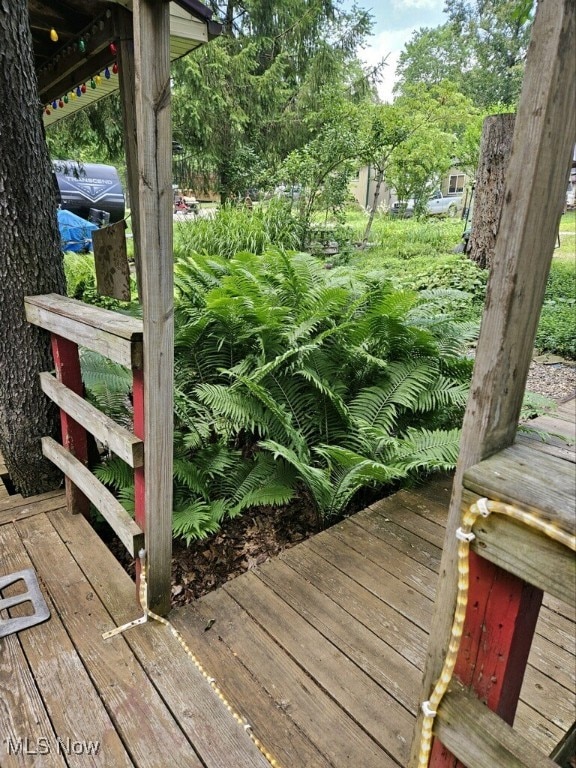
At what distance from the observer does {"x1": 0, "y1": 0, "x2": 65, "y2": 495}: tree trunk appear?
6.24 feet

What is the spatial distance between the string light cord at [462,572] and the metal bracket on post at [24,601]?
131 centimetres

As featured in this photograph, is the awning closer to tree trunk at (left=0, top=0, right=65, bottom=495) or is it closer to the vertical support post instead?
tree trunk at (left=0, top=0, right=65, bottom=495)

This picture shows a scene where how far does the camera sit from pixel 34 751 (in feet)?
4.11

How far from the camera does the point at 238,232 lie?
6793 mm

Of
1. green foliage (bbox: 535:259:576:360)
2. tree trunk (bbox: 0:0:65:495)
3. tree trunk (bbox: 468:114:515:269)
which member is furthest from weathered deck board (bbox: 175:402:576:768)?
tree trunk (bbox: 468:114:515:269)

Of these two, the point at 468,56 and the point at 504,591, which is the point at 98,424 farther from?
the point at 468,56

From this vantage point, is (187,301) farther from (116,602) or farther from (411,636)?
(411,636)

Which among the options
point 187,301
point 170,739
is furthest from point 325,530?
point 187,301

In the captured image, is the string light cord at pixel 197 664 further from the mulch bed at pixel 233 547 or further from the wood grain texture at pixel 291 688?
the mulch bed at pixel 233 547

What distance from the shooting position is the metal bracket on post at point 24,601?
162 cm

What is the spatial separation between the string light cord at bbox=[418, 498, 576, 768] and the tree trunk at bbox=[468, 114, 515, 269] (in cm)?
585

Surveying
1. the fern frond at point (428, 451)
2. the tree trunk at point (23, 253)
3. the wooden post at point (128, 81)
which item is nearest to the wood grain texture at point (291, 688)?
the fern frond at point (428, 451)

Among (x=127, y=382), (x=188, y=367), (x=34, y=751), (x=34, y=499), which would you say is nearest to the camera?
(x=34, y=751)

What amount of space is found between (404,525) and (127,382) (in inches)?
60.4
